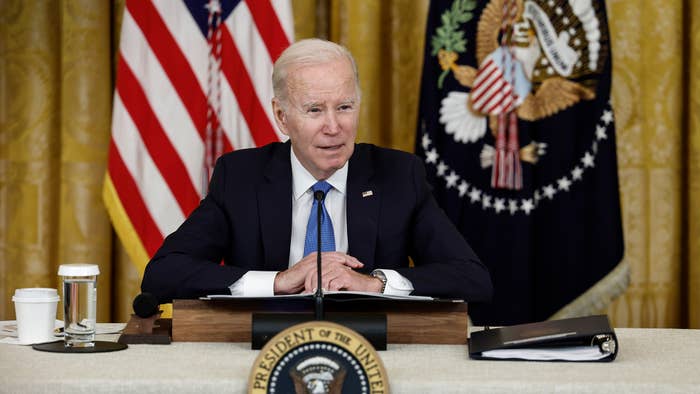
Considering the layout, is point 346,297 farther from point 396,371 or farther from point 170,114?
point 170,114

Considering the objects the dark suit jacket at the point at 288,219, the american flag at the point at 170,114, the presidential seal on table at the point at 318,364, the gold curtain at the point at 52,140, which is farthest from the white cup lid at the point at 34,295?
the gold curtain at the point at 52,140

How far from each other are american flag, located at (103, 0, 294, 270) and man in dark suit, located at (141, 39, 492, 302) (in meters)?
0.78

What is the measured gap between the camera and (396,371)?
1.52m

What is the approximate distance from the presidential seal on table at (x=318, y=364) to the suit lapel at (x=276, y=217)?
1.13 metres

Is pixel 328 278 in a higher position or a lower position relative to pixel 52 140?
lower

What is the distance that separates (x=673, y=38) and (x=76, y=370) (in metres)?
3.07

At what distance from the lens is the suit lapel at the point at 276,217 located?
2484 mm

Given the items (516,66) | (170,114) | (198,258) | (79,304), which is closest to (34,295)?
(79,304)

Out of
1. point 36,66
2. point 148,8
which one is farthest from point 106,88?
point 148,8

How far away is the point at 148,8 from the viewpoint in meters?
3.39

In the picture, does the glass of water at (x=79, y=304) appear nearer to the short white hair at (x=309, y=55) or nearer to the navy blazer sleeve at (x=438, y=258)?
the navy blazer sleeve at (x=438, y=258)

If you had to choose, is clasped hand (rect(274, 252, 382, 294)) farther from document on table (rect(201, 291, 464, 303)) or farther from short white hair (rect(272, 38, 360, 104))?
short white hair (rect(272, 38, 360, 104))

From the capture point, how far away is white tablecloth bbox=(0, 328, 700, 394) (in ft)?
4.69

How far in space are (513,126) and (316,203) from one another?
1.27 meters
